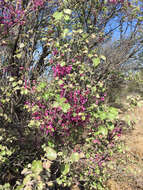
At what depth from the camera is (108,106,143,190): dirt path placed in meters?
2.47

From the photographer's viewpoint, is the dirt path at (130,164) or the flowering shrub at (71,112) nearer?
the flowering shrub at (71,112)

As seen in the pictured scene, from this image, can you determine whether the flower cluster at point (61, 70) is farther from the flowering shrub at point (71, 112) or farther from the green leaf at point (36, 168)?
the green leaf at point (36, 168)

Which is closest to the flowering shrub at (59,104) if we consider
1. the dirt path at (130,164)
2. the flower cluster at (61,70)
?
the flower cluster at (61,70)

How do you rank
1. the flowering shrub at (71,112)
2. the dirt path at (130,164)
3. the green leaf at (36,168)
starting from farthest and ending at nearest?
the dirt path at (130,164)
the flowering shrub at (71,112)
the green leaf at (36,168)

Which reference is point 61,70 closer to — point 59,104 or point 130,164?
point 59,104

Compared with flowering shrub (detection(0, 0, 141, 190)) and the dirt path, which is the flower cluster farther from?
the dirt path

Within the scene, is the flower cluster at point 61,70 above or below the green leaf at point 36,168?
above

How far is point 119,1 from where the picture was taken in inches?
146

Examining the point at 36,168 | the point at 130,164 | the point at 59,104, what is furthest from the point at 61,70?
the point at 130,164

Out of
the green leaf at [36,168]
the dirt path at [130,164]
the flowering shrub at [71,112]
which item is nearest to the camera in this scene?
the green leaf at [36,168]

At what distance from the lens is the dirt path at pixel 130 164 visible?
2468mm

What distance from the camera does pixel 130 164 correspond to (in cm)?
364

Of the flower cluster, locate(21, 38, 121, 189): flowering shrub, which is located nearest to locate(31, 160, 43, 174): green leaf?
locate(21, 38, 121, 189): flowering shrub

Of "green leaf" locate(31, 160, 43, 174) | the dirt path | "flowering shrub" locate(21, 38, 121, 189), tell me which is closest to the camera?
"green leaf" locate(31, 160, 43, 174)
